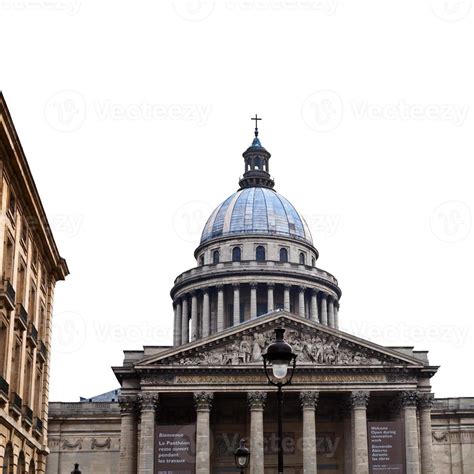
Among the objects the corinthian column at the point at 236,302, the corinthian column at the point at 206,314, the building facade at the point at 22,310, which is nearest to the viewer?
the building facade at the point at 22,310

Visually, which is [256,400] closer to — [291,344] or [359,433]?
[291,344]

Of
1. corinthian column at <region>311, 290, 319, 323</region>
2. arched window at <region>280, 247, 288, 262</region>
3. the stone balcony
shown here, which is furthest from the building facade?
arched window at <region>280, 247, 288, 262</region>

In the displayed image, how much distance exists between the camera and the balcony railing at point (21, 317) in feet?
125

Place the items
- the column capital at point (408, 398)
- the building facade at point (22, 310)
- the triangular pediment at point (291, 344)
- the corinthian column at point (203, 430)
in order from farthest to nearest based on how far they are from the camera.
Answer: the triangular pediment at point (291, 344) < the column capital at point (408, 398) < the corinthian column at point (203, 430) < the building facade at point (22, 310)

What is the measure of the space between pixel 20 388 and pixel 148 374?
113 ft

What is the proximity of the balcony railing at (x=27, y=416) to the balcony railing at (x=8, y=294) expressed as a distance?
20.0 ft

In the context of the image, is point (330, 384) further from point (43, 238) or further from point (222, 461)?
point (43, 238)

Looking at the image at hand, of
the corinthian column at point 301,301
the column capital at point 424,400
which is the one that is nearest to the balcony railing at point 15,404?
the column capital at point 424,400

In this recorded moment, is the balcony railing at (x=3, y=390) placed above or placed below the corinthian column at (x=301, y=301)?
below

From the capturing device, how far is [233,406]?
263 feet

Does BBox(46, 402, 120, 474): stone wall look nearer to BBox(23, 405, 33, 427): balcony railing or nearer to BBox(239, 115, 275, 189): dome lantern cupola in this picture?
BBox(239, 115, 275, 189): dome lantern cupola

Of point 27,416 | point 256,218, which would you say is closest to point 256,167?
point 256,218

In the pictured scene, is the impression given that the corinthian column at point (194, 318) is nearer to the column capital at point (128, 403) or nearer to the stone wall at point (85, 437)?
the stone wall at point (85, 437)

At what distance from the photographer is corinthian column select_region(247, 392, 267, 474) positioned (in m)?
70.8
